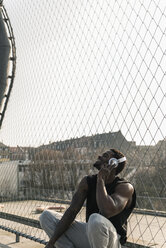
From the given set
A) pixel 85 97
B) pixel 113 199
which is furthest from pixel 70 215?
pixel 85 97

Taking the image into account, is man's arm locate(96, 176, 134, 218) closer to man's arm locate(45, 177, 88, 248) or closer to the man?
the man

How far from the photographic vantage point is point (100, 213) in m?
2.17

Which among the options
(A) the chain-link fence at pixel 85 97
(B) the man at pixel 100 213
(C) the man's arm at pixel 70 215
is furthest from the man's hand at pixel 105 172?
(A) the chain-link fence at pixel 85 97

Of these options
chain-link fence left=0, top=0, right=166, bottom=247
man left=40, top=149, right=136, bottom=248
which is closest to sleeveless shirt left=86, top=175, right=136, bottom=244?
man left=40, top=149, right=136, bottom=248

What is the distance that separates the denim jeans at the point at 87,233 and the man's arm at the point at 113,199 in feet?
0.17

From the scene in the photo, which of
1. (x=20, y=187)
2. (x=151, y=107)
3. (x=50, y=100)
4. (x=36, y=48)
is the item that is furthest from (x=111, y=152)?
(x=20, y=187)

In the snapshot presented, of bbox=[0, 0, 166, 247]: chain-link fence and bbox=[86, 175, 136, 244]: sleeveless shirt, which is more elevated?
bbox=[0, 0, 166, 247]: chain-link fence

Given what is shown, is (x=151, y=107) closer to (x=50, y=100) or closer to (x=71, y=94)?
(x=71, y=94)

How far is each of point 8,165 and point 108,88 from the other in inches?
117

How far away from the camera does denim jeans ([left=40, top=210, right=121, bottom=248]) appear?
79.9 inches

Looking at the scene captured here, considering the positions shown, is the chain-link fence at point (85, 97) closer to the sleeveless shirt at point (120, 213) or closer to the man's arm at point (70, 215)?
the sleeveless shirt at point (120, 213)

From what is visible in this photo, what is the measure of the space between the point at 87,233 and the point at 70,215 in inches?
10.2

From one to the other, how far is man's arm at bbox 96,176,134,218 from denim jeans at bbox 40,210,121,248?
0.17 feet

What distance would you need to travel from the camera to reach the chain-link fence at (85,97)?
2631 millimetres
